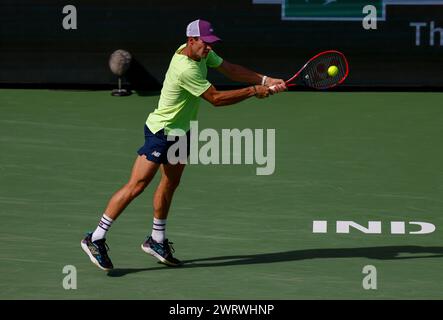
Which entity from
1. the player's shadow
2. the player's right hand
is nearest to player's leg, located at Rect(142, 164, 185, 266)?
the player's shadow

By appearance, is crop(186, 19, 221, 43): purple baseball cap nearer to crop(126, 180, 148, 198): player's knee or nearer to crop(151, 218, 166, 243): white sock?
crop(126, 180, 148, 198): player's knee

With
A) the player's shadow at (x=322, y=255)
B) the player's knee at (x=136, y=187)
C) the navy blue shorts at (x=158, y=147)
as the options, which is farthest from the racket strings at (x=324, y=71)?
the player's knee at (x=136, y=187)

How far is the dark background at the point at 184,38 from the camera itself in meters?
19.6

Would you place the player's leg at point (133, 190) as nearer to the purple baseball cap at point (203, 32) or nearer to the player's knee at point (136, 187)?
the player's knee at point (136, 187)

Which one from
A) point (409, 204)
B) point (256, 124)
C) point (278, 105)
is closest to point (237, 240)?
point (409, 204)

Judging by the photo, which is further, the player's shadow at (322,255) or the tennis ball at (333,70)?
the tennis ball at (333,70)

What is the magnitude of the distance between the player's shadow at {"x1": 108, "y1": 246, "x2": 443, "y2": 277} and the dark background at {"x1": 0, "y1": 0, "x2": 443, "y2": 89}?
25.5ft

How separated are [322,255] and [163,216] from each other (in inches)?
62.1

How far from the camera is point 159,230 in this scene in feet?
39.0

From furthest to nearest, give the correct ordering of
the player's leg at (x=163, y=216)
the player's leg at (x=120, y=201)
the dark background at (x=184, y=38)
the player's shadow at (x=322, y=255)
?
the dark background at (x=184, y=38) < the player's shadow at (x=322, y=255) < the player's leg at (x=163, y=216) < the player's leg at (x=120, y=201)

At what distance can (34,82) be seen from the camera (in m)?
20.0

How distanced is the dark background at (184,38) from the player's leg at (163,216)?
26.1 ft

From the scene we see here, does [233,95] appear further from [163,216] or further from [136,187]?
[163,216]

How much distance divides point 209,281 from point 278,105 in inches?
322
